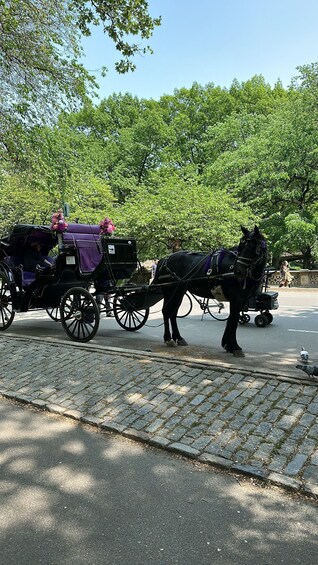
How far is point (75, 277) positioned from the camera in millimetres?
8719

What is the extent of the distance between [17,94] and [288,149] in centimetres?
1735

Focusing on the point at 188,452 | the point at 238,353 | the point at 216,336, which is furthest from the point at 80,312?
the point at 188,452

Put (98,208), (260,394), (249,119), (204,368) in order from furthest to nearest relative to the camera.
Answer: (249,119) → (98,208) → (204,368) → (260,394)

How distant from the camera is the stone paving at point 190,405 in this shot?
3451 mm

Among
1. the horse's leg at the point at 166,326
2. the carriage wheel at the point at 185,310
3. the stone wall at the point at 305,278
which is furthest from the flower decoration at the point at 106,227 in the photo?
the stone wall at the point at 305,278

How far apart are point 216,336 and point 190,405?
13.9ft

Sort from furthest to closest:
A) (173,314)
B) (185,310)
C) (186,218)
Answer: (186,218) < (185,310) < (173,314)

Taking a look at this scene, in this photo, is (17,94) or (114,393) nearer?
(114,393)

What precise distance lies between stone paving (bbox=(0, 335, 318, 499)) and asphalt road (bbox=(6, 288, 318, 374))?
0.82 metres

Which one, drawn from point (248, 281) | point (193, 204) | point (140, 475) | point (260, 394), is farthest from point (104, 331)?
point (193, 204)

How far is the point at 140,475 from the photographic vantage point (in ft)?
11.0

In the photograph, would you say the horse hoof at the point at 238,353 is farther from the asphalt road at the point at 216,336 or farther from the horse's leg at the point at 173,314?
the horse's leg at the point at 173,314

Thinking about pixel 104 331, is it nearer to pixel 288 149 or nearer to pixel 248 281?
pixel 248 281

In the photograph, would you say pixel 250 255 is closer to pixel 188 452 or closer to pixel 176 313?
pixel 176 313
